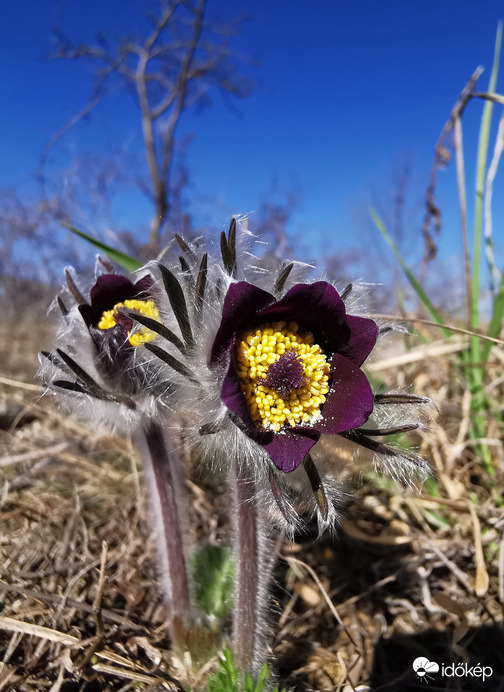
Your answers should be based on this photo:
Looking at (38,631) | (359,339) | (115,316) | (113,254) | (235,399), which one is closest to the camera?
(235,399)

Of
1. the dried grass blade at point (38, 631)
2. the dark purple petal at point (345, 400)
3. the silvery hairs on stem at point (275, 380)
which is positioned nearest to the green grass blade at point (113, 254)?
the silvery hairs on stem at point (275, 380)

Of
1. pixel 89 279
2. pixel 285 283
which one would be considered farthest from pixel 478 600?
pixel 89 279

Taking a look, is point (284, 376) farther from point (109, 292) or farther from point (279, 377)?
point (109, 292)

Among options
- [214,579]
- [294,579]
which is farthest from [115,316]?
[294,579]

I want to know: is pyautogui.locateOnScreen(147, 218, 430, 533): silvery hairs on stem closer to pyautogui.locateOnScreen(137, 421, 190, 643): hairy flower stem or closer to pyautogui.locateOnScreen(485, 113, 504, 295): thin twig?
pyautogui.locateOnScreen(137, 421, 190, 643): hairy flower stem

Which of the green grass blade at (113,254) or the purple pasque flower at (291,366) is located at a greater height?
the green grass blade at (113,254)

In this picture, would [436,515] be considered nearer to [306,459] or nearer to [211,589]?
[211,589]

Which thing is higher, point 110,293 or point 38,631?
point 110,293

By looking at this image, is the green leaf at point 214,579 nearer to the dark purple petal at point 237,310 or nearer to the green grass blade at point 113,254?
the dark purple petal at point 237,310

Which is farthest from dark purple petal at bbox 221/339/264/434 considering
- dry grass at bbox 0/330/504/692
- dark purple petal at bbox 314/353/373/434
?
dry grass at bbox 0/330/504/692
